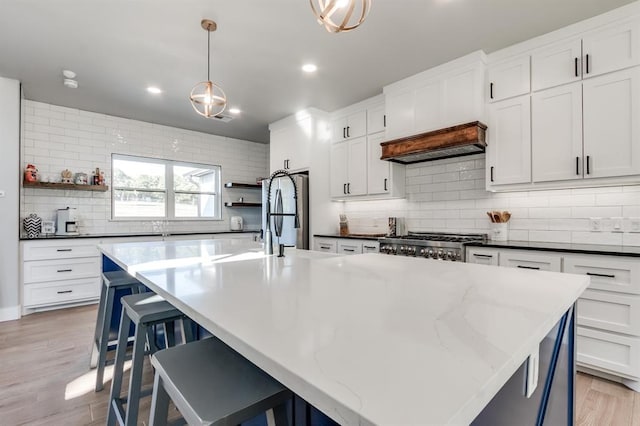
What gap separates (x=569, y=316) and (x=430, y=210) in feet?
8.56

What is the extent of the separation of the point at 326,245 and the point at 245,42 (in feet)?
8.12

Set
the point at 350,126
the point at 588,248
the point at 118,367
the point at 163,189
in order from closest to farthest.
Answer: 1. the point at 118,367
2. the point at 588,248
3. the point at 350,126
4. the point at 163,189

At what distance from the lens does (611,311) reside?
2.22 meters

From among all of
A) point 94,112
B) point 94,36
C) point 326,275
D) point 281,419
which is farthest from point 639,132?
point 94,112

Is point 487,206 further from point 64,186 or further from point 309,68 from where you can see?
point 64,186

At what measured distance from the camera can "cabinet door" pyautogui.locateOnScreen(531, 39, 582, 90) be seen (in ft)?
8.53

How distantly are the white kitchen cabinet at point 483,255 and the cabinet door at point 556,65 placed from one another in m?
1.42

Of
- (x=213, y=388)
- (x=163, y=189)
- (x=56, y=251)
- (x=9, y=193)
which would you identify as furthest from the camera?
(x=163, y=189)

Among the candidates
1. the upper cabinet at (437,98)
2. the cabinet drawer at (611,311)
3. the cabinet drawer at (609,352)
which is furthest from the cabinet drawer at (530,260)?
the upper cabinet at (437,98)

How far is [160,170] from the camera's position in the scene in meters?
5.23

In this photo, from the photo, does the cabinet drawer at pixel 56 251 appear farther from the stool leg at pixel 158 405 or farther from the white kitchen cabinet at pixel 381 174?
Answer: the stool leg at pixel 158 405

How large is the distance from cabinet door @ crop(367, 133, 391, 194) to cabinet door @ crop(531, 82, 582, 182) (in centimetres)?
153

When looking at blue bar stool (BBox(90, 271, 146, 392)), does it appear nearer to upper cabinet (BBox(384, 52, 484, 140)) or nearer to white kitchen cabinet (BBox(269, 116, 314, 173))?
white kitchen cabinet (BBox(269, 116, 314, 173))

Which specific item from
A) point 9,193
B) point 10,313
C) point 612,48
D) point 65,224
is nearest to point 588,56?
point 612,48
